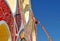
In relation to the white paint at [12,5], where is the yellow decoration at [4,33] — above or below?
below

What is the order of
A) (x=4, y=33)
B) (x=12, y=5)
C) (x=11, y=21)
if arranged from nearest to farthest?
(x=4, y=33)
(x=11, y=21)
(x=12, y=5)

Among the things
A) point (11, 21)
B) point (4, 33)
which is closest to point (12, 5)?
point (11, 21)

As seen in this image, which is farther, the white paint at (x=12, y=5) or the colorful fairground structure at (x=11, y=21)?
the white paint at (x=12, y=5)

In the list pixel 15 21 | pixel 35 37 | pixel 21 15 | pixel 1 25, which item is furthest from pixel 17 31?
pixel 35 37

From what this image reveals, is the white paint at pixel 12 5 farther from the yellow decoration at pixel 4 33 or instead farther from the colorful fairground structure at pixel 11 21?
the yellow decoration at pixel 4 33

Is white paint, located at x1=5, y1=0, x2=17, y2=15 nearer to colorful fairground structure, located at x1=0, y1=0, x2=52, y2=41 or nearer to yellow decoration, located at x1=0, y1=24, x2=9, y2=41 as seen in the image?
colorful fairground structure, located at x1=0, y1=0, x2=52, y2=41

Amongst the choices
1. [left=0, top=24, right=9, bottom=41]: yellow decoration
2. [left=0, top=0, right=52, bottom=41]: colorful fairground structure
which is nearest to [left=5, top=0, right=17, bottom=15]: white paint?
[left=0, top=0, right=52, bottom=41]: colorful fairground structure

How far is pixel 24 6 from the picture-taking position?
3479 millimetres

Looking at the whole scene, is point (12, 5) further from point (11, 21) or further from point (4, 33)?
point (4, 33)

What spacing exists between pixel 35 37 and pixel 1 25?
2124 mm

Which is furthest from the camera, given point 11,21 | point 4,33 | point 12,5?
point 12,5

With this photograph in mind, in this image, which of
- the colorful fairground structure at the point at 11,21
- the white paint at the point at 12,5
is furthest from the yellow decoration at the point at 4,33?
the white paint at the point at 12,5

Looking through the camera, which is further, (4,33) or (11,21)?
(11,21)

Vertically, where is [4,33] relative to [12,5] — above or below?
below
